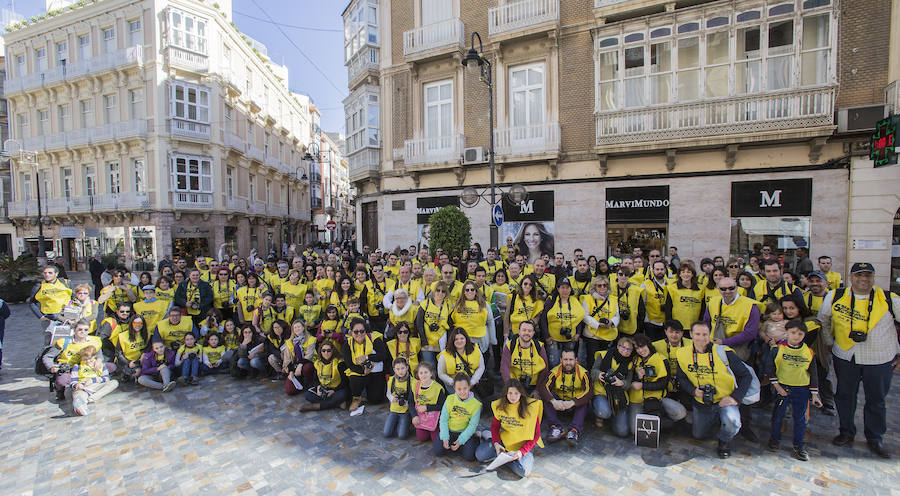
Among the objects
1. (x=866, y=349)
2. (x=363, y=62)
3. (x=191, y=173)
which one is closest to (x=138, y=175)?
(x=191, y=173)

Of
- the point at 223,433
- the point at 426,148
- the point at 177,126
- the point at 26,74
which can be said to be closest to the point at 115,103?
the point at 177,126

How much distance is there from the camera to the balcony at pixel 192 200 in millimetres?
23516

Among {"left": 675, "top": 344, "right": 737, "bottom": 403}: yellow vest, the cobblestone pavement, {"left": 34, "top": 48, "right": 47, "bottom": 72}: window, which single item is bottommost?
the cobblestone pavement

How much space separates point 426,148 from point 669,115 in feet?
29.3

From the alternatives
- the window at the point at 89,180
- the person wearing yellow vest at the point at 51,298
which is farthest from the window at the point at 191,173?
the person wearing yellow vest at the point at 51,298

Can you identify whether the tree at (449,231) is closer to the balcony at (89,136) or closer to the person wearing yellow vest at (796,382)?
the person wearing yellow vest at (796,382)

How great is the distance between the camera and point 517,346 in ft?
17.3

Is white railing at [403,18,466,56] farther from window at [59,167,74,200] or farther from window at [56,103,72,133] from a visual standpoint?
window at [59,167,74,200]

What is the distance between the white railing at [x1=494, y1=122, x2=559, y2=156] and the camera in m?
14.5

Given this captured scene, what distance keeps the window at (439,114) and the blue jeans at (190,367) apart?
12083 mm

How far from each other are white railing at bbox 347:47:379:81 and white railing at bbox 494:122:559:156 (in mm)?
7014

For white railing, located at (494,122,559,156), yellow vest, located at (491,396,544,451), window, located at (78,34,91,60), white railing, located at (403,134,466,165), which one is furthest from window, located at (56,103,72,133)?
yellow vest, located at (491,396,544,451)

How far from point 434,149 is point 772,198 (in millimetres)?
11645

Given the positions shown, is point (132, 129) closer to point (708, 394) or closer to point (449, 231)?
point (449, 231)
